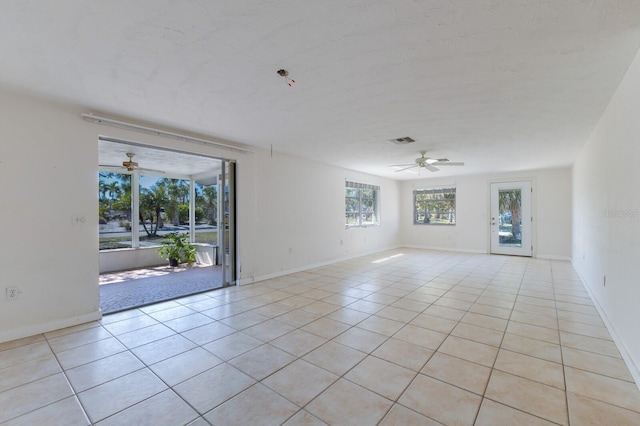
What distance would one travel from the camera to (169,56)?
2.08 m

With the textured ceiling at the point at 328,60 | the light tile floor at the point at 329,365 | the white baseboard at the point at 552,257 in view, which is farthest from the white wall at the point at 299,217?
the white baseboard at the point at 552,257

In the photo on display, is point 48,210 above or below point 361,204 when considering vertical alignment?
below

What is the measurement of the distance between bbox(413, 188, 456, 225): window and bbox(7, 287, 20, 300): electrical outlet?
892 centimetres

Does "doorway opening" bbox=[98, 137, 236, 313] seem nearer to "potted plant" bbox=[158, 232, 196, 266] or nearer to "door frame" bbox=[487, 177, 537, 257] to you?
"potted plant" bbox=[158, 232, 196, 266]

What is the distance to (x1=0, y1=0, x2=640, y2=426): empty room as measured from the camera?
1712 millimetres

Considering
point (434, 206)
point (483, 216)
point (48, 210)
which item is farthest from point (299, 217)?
point (483, 216)

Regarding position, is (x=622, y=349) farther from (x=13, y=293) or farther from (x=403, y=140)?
(x=13, y=293)

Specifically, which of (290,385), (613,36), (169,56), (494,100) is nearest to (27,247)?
(169,56)

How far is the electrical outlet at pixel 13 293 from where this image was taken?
2.70m

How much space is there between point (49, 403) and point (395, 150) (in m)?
5.04

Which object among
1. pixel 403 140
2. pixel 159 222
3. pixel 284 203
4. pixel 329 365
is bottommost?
pixel 329 365

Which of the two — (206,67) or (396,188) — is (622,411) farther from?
(396,188)

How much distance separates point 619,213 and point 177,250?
7226 millimetres

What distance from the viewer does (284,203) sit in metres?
5.44
